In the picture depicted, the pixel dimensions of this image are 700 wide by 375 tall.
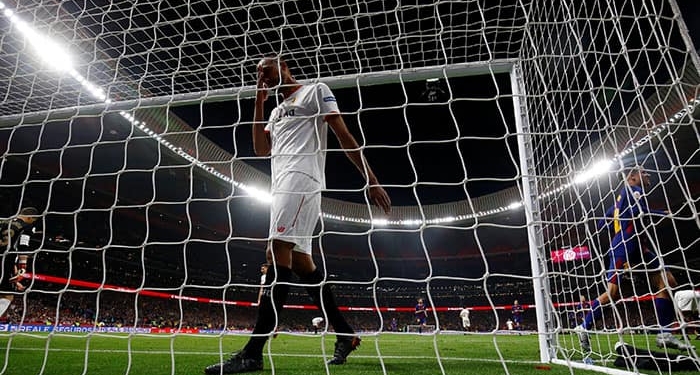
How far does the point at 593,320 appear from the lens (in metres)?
3.84

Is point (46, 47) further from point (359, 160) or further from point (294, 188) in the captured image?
point (359, 160)

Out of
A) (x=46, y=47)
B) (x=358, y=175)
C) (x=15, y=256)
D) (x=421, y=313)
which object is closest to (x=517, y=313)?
(x=421, y=313)

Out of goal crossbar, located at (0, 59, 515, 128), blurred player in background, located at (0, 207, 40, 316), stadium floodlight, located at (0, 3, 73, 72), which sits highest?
stadium floodlight, located at (0, 3, 73, 72)

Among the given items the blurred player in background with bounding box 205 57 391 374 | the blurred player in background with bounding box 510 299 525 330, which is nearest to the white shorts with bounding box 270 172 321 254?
the blurred player in background with bounding box 205 57 391 374

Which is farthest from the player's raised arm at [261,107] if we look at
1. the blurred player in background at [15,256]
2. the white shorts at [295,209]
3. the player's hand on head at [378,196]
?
the blurred player in background at [15,256]

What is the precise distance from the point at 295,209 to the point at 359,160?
19.2 inches

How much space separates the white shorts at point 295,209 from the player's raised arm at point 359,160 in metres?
0.28

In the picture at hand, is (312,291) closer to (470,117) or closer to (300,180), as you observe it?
A: (300,180)

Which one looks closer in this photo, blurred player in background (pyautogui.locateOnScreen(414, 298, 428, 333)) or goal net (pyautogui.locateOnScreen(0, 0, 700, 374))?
goal net (pyautogui.locateOnScreen(0, 0, 700, 374))

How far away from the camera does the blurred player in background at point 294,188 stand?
7.90 ft

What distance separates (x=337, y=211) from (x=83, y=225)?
13.6m

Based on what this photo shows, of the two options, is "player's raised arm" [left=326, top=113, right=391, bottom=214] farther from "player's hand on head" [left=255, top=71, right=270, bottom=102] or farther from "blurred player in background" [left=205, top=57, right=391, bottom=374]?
"player's hand on head" [left=255, top=71, right=270, bottom=102]

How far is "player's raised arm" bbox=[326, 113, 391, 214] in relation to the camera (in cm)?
256

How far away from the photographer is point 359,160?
2.65 meters
